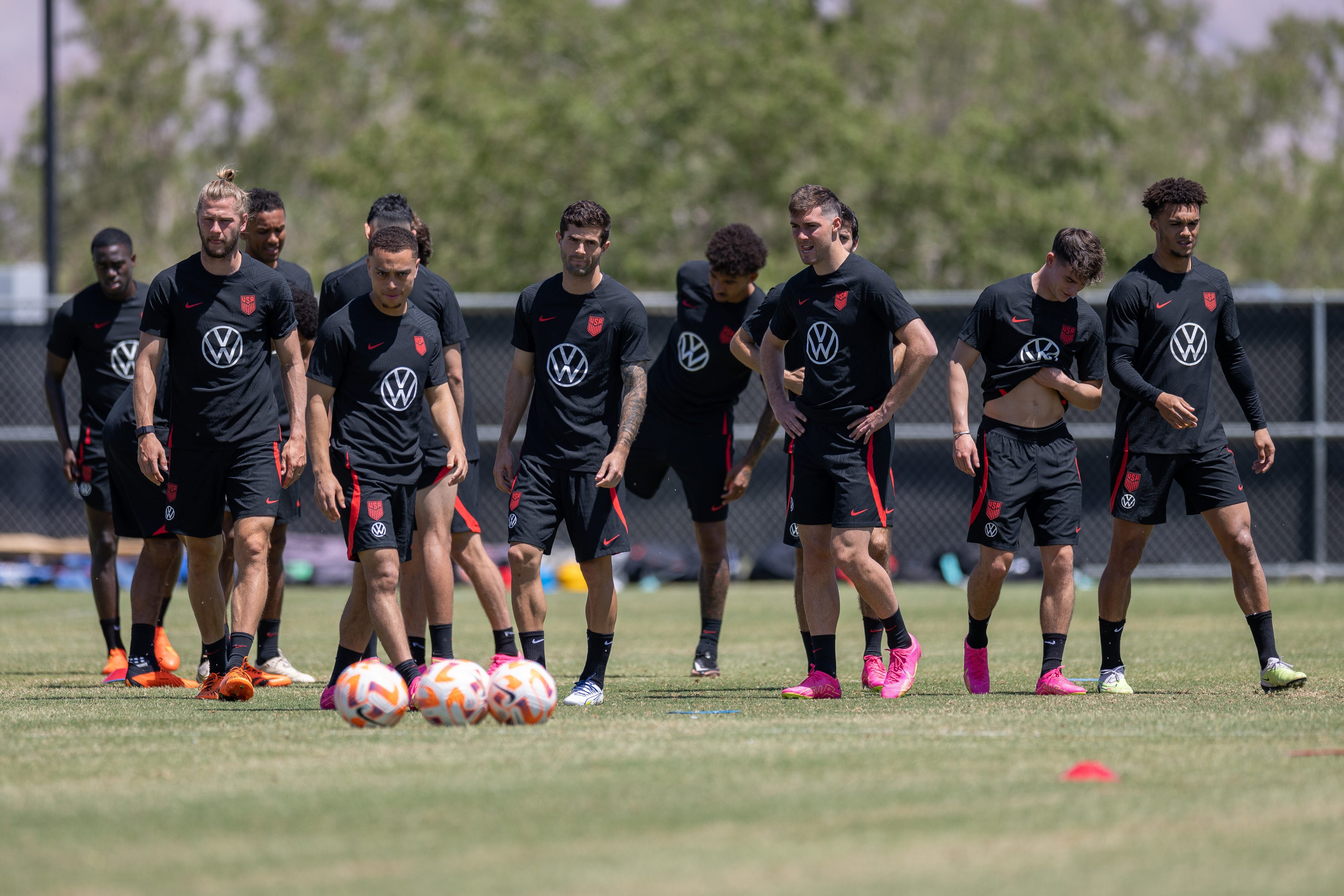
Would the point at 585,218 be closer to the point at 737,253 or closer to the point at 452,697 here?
the point at 737,253

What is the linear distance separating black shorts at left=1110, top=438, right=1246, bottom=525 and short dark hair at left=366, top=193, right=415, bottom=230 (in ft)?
12.5

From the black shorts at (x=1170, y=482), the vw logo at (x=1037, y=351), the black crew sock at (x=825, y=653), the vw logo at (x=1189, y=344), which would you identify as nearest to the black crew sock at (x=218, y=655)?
the black crew sock at (x=825, y=653)

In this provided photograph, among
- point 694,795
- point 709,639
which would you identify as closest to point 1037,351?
point 709,639

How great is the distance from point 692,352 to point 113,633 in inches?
152

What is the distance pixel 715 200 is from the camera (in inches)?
1192

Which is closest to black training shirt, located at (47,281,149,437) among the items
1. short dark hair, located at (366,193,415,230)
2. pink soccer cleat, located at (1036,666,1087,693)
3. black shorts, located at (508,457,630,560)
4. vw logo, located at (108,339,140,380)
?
vw logo, located at (108,339,140,380)

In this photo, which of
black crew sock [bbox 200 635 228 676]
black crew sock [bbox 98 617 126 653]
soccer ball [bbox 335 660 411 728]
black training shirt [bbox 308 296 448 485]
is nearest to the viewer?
soccer ball [bbox 335 660 411 728]

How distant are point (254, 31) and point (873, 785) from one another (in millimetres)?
45527

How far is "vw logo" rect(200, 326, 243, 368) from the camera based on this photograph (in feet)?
25.3

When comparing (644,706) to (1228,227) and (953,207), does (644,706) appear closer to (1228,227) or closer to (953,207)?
(953,207)

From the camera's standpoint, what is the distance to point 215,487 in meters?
7.78

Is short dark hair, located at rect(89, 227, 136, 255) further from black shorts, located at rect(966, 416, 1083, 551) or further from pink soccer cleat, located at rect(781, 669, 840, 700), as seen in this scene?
black shorts, located at rect(966, 416, 1083, 551)

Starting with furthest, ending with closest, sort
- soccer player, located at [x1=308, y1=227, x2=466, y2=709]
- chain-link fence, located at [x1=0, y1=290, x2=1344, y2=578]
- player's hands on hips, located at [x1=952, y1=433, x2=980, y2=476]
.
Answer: chain-link fence, located at [x1=0, y1=290, x2=1344, y2=578] → player's hands on hips, located at [x1=952, y1=433, x2=980, y2=476] → soccer player, located at [x1=308, y1=227, x2=466, y2=709]

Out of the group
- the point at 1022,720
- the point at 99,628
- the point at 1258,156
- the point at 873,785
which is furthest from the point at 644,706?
the point at 1258,156
